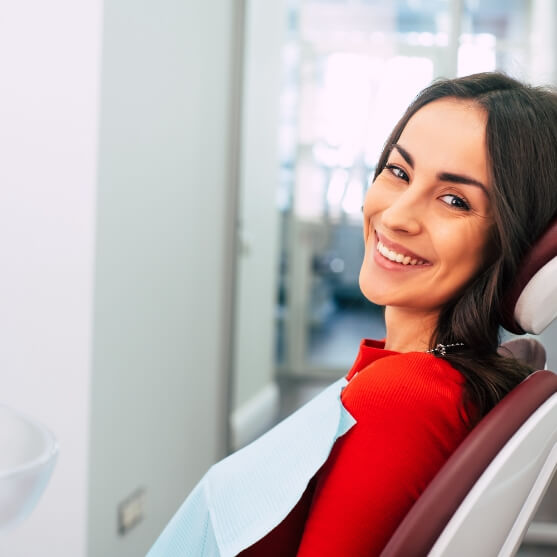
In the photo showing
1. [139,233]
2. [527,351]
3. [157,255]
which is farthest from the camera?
[157,255]

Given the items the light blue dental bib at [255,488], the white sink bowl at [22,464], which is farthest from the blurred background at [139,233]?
the white sink bowl at [22,464]

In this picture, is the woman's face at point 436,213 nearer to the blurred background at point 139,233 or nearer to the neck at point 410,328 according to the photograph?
the neck at point 410,328

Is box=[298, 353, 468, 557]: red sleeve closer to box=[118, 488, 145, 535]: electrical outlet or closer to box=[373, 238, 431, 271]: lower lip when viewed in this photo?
box=[373, 238, 431, 271]: lower lip

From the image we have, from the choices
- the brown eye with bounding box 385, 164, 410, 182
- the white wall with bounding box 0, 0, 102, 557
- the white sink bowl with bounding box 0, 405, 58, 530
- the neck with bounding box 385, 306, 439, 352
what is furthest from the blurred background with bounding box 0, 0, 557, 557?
the white sink bowl with bounding box 0, 405, 58, 530

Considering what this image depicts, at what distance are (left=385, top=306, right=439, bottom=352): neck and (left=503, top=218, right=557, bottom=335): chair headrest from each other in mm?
134

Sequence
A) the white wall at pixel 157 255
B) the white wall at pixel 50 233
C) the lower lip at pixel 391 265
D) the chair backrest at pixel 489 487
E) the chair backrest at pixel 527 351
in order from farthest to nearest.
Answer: the white wall at pixel 157 255 < the white wall at pixel 50 233 < the chair backrest at pixel 527 351 < the lower lip at pixel 391 265 < the chair backrest at pixel 489 487

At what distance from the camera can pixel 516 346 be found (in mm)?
1125

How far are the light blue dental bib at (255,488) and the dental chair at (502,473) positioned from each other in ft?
0.39

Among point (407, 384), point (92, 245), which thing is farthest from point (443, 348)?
point (92, 245)

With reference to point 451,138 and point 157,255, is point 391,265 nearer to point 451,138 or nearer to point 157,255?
point 451,138

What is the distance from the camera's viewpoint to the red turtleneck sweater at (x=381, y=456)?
2.46ft

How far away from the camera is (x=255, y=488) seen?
0.84 m

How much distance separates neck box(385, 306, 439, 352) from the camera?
983 millimetres

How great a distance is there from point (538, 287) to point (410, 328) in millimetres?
209
